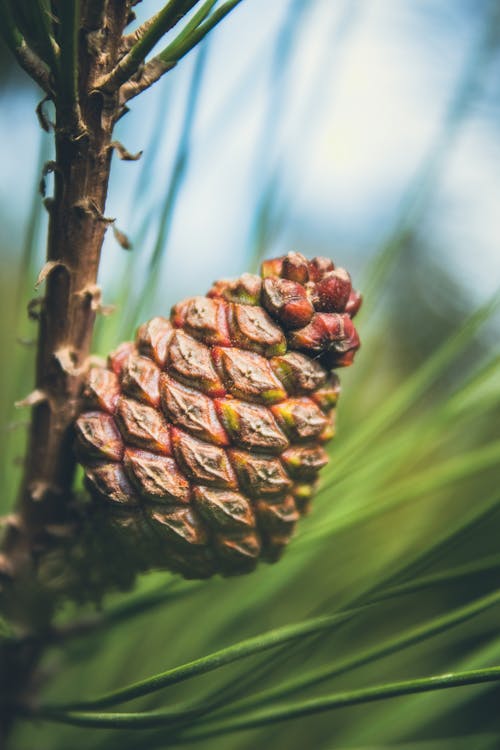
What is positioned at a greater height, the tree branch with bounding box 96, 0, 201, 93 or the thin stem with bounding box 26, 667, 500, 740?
the tree branch with bounding box 96, 0, 201, 93

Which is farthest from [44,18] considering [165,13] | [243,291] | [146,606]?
[146,606]

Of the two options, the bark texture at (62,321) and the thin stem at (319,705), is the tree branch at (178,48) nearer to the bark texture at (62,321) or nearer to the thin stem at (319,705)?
the bark texture at (62,321)

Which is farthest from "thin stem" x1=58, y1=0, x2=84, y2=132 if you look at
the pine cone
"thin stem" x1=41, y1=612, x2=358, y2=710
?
"thin stem" x1=41, y1=612, x2=358, y2=710

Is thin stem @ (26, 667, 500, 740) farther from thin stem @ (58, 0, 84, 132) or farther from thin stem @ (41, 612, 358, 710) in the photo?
thin stem @ (58, 0, 84, 132)

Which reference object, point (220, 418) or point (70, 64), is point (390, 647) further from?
point (70, 64)

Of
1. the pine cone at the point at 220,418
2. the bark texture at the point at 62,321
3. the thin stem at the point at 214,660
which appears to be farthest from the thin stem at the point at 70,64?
the thin stem at the point at 214,660
